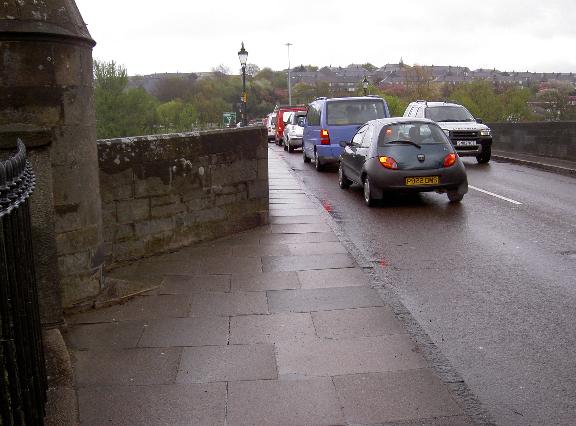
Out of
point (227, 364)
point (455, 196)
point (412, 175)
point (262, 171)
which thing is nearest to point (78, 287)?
point (227, 364)

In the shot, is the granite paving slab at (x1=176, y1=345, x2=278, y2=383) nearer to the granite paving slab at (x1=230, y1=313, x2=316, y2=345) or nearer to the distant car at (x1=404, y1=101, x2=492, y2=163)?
the granite paving slab at (x1=230, y1=313, x2=316, y2=345)

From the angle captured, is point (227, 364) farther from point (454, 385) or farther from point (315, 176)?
point (315, 176)

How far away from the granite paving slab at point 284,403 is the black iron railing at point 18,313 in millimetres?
1066

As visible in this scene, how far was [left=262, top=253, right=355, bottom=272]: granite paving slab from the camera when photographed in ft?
22.8

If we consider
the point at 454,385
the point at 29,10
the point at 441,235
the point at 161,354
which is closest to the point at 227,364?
the point at 161,354

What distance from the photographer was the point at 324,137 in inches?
734

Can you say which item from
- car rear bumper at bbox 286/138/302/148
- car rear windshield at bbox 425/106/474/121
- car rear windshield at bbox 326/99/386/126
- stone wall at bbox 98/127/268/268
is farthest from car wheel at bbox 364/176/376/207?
car rear bumper at bbox 286/138/302/148

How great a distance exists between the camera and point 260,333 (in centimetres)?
488

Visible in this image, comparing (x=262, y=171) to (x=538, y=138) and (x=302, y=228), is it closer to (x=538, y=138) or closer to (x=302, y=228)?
(x=302, y=228)

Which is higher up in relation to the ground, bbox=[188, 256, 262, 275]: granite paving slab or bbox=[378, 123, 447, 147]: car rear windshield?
bbox=[378, 123, 447, 147]: car rear windshield

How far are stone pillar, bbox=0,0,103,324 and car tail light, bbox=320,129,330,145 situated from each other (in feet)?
43.1

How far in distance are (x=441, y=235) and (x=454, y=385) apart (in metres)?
5.18

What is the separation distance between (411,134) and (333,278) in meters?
6.05

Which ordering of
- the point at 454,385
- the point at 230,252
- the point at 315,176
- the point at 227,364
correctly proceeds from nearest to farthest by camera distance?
the point at 454,385 < the point at 227,364 < the point at 230,252 < the point at 315,176
